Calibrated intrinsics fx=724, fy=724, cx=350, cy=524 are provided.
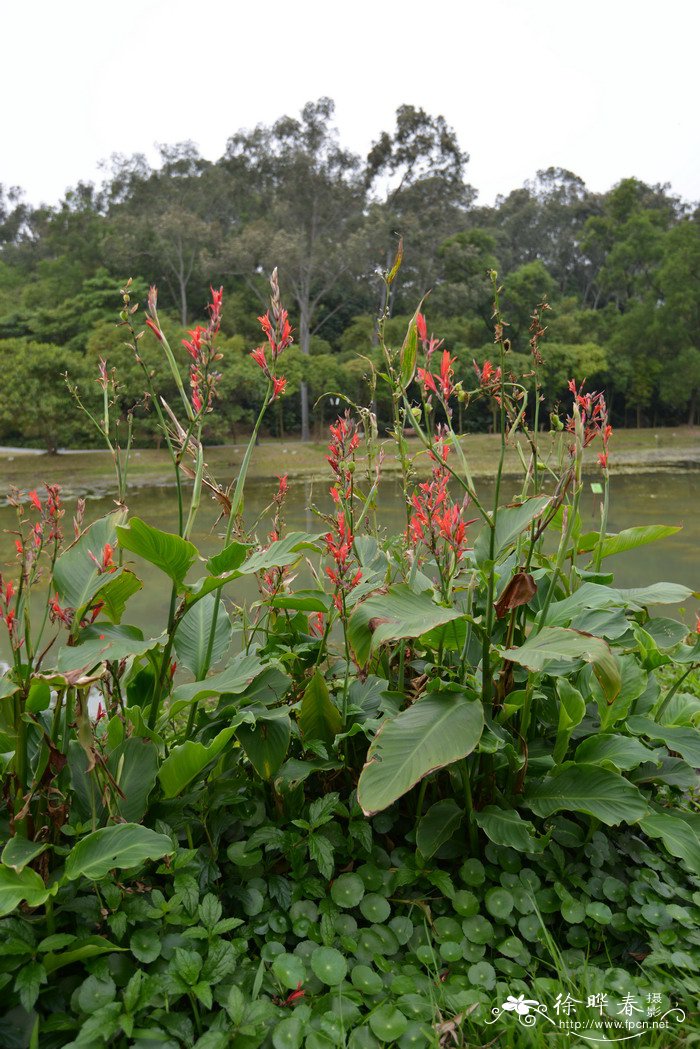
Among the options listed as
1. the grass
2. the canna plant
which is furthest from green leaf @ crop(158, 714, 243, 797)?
the grass

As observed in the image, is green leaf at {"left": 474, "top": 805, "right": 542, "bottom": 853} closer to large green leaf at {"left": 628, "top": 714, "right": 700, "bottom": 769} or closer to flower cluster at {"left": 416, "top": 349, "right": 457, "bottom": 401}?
large green leaf at {"left": 628, "top": 714, "right": 700, "bottom": 769}

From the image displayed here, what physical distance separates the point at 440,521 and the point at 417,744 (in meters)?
0.42

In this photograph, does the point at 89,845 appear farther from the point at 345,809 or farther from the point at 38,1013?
the point at 345,809

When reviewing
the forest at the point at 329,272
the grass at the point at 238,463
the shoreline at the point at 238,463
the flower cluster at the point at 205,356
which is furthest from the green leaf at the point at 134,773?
the forest at the point at 329,272

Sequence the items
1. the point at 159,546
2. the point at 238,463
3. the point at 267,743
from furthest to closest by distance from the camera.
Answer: the point at 238,463 → the point at 267,743 → the point at 159,546

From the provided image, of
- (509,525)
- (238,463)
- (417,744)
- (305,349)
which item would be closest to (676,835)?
(417,744)

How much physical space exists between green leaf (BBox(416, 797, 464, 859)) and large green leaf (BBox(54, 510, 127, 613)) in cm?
78

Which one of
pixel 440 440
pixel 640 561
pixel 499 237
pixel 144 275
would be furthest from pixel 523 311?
pixel 440 440

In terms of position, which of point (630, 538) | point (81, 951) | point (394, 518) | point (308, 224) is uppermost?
point (308, 224)

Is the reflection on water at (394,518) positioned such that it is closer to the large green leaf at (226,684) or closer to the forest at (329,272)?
the large green leaf at (226,684)

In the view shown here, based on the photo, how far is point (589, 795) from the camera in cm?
142

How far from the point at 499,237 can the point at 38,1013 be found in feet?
98.2

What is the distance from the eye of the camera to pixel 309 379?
56.6 feet

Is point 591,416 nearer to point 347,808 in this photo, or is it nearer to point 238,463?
point 347,808
